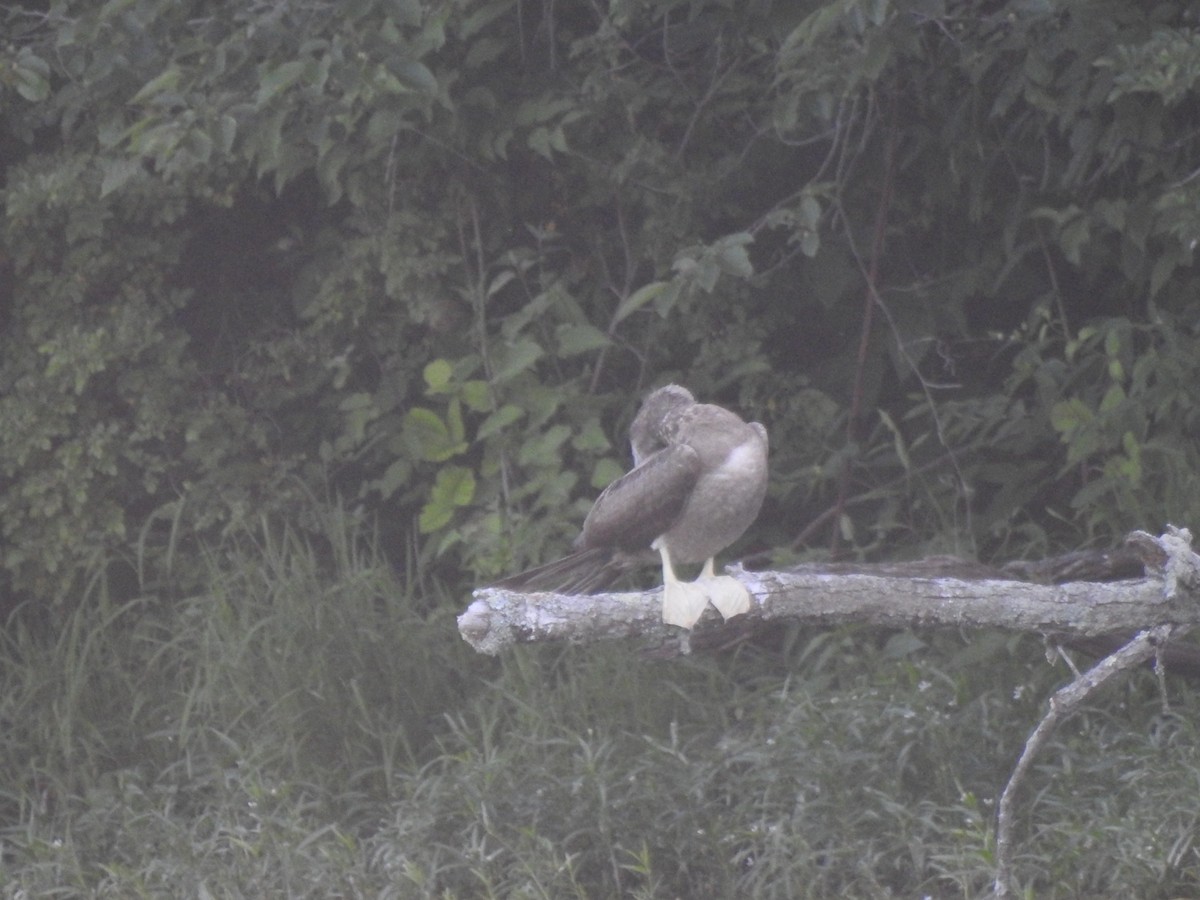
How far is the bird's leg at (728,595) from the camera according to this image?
8.29 feet

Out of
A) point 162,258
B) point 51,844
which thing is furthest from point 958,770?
point 162,258

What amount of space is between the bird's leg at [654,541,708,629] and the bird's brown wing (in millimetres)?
167

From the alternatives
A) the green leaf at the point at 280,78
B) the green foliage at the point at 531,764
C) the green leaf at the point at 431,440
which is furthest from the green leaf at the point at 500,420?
the green leaf at the point at 280,78

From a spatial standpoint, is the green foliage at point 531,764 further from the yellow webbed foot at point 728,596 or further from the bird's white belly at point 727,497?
the yellow webbed foot at point 728,596

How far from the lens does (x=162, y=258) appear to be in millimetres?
4953

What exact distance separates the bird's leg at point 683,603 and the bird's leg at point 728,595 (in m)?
0.01

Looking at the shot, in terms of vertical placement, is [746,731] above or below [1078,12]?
below

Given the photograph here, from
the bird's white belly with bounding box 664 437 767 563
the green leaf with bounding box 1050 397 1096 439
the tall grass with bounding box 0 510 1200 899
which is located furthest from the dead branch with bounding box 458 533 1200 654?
the green leaf with bounding box 1050 397 1096 439

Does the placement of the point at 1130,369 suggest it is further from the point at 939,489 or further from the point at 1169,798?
the point at 1169,798

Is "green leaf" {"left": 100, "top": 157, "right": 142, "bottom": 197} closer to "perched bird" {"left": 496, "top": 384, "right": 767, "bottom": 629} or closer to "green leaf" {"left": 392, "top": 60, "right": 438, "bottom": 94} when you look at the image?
"green leaf" {"left": 392, "top": 60, "right": 438, "bottom": 94}

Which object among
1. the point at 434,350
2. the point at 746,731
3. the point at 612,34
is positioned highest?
the point at 612,34

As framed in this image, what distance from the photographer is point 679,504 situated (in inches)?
111

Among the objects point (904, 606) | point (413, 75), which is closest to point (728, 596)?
point (904, 606)

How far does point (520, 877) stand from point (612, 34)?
2.37 metres
